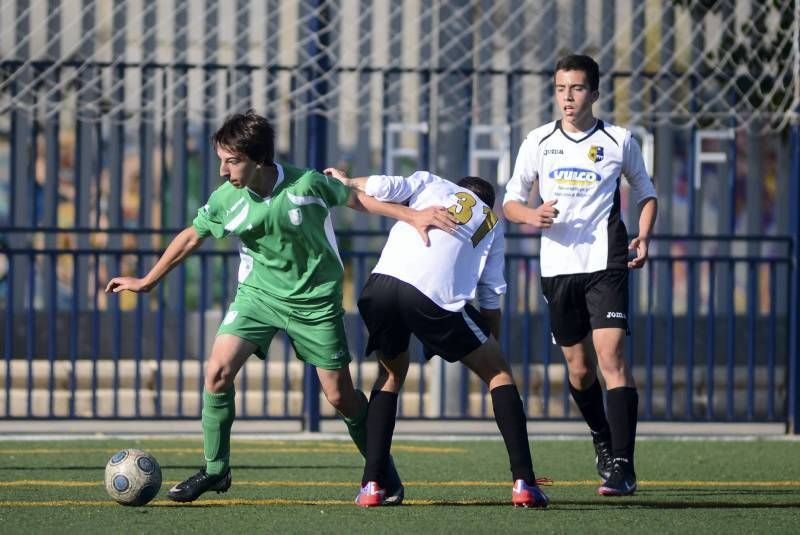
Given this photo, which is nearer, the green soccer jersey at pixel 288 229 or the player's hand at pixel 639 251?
the green soccer jersey at pixel 288 229

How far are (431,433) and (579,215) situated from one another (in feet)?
12.3

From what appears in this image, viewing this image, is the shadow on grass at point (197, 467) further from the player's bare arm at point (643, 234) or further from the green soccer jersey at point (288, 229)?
the player's bare arm at point (643, 234)

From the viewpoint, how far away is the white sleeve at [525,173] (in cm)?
714

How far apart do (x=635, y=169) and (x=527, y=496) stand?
5.51 feet

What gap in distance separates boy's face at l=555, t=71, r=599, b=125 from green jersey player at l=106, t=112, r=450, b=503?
1072mm

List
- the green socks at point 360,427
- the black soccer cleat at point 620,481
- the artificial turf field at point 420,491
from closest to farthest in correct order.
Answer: the artificial turf field at point 420,491 → the green socks at point 360,427 → the black soccer cleat at point 620,481

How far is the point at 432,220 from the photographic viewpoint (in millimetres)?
6207

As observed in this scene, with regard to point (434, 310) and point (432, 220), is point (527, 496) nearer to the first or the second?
point (434, 310)

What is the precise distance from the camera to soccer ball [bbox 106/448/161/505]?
6.25 m

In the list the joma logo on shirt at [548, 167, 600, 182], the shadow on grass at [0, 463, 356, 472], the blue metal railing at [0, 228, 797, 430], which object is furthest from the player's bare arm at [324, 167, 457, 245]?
the blue metal railing at [0, 228, 797, 430]

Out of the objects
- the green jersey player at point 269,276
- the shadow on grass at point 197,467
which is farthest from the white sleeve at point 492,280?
the shadow on grass at point 197,467

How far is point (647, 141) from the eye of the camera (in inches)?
414

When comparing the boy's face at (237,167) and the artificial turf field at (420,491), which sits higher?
the boy's face at (237,167)

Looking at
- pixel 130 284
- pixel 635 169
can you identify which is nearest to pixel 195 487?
pixel 130 284
